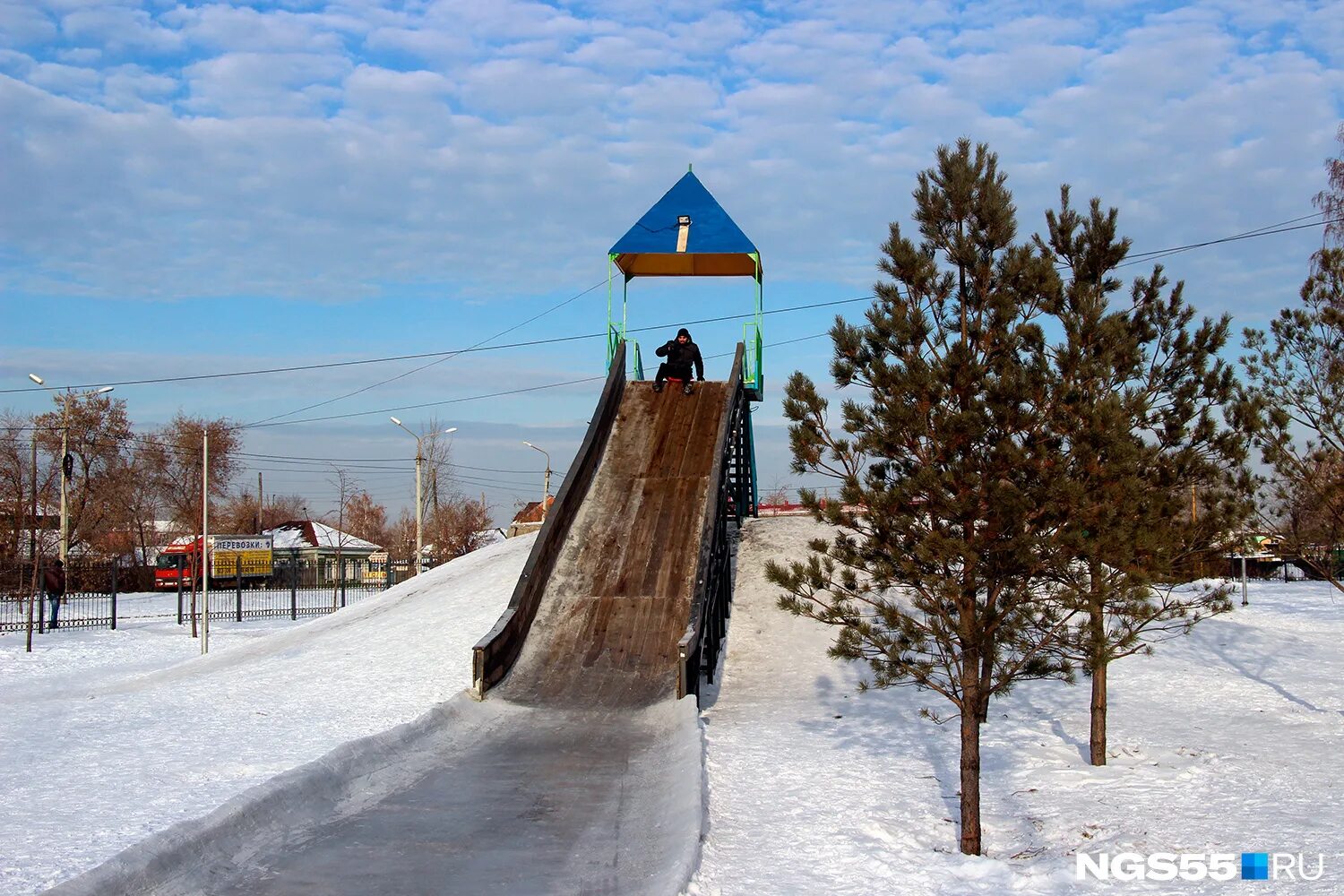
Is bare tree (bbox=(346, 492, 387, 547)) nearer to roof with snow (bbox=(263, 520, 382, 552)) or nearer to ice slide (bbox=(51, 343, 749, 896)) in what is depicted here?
roof with snow (bbox=(263, 520, 382, 552))

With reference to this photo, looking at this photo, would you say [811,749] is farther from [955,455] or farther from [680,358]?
[680,358]

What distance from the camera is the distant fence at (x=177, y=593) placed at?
102 ft

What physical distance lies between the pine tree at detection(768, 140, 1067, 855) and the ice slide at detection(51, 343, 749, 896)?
214cm

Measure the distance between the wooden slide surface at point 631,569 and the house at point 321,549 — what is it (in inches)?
1250

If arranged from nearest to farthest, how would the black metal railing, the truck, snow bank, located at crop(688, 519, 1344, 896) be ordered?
1. snow bank, located at crop(688, 519, 1344, 896)
2. the black metal railing
3. the truck

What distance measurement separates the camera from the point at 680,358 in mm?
23094

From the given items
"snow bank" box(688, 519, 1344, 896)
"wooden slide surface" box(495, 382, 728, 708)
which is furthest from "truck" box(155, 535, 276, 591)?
"snow bank" box(688, 519, 1344, 896)

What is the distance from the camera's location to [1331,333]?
12.6 m

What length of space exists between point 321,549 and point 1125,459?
65.2 m

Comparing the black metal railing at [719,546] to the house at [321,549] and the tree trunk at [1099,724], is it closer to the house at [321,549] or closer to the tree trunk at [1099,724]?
the tree trunk at [1099,724]

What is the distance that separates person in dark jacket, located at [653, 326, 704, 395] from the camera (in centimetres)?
2300

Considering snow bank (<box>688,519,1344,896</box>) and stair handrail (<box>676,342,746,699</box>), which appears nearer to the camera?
snow bank (<box>688,519,1344,896</box>)

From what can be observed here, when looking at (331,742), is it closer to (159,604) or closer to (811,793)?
(811,793)

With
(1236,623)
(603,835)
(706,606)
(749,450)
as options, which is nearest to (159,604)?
(749,450)
